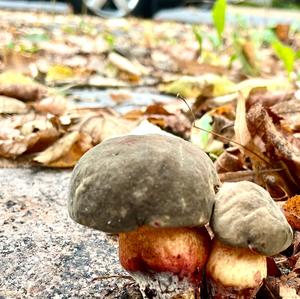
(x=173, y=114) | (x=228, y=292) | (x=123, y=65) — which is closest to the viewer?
(x=228, y=292)

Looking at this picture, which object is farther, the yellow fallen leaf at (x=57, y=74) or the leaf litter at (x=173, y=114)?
the yellow fallen leaf at (x=57, y=74)

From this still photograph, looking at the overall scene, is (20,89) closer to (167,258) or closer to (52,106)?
(52,106)

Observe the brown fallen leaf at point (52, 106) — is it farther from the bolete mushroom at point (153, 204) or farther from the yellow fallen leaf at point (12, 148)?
the bolete mushroom at point (153, 204)

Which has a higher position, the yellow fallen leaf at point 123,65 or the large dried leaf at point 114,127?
the large dried leaf at point 114,127

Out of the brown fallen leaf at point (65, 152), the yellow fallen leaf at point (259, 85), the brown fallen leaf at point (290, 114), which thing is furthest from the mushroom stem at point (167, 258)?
the yellow fallen leaf at point (259, 85)

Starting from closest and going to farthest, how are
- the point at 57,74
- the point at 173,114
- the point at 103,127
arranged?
the point at 103,127 < the point at 173,114 < the point at 57,74

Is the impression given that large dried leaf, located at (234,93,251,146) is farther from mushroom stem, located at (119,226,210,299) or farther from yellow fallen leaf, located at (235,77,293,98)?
yellow fallen leaf, located at (235,77,293,98)

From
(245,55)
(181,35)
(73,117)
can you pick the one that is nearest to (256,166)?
(73,117)

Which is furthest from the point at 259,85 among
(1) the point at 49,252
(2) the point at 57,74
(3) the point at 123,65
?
(3) the point at 123,65
